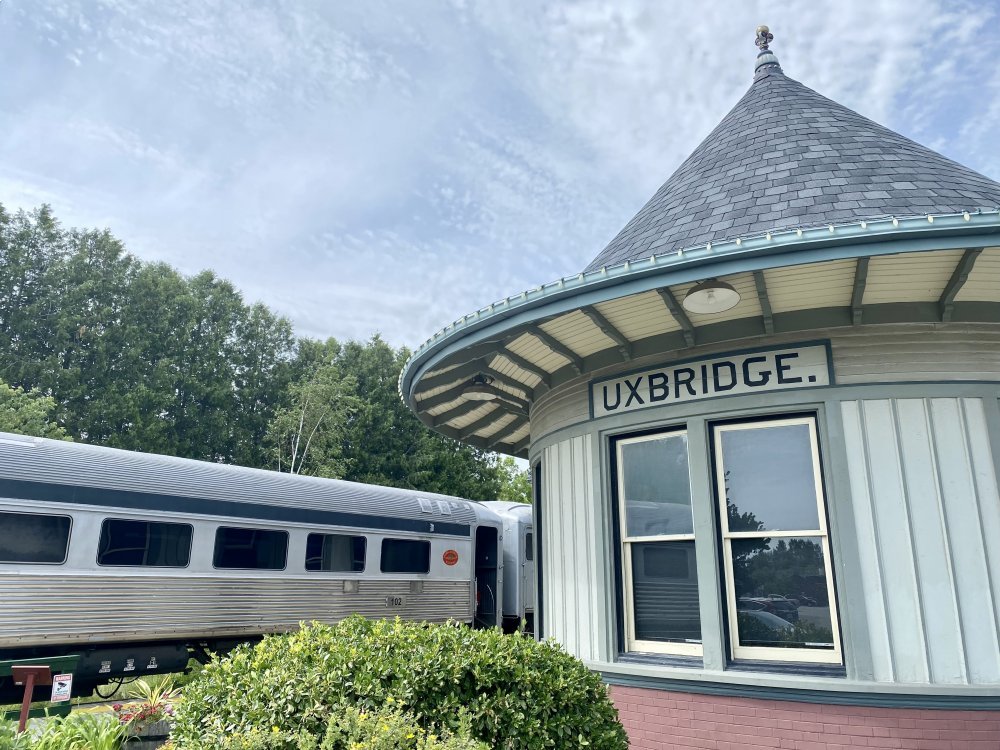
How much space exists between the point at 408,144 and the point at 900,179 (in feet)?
37.1

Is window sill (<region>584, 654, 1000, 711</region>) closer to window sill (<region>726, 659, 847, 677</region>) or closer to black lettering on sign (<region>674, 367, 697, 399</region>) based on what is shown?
window sill (<region>726, 659, 847, 677</region>)

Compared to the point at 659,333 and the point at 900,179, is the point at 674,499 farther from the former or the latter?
the point at 900,179

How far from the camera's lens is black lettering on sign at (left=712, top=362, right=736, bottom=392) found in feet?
18.3

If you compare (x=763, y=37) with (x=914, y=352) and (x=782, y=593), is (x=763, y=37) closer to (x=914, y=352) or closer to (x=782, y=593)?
(x=914, y=352)

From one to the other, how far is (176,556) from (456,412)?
4.32 meters

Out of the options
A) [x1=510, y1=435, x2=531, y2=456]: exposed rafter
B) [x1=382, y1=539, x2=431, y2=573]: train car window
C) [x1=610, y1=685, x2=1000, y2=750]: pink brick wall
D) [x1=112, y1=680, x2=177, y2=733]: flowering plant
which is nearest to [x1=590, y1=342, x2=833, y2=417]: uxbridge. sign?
[x1=610, y1=685, x2=1000, y2=750]: pink brick wall

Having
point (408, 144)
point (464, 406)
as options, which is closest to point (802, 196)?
point (464, 406)

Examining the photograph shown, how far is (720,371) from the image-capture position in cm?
566

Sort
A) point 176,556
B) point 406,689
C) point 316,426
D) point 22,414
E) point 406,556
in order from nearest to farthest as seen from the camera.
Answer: point 406,689 → point 176,556 → point 406,556 → point 22,414 → point 316,426

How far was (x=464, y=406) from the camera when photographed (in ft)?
28.1

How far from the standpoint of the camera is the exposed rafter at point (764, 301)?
4.83 metres

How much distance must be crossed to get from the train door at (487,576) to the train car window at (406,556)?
1806mm

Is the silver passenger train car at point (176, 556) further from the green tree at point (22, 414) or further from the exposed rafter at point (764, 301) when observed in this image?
the green tree at point (22, 414)

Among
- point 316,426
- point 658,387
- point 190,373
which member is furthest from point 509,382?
point 190,373
